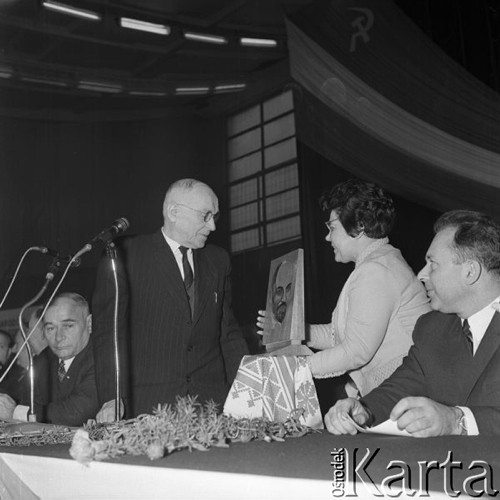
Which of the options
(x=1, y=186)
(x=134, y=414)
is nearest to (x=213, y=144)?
(x=1, y=186)

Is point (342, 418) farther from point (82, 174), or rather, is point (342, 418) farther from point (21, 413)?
point (82, 174)

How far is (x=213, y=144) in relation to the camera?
398cm

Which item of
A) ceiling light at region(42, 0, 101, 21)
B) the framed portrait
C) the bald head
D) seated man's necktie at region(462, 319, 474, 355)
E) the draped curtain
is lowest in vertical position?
seated man's necktie at region(462, 319, 474, 355)

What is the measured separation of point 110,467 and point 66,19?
303cm

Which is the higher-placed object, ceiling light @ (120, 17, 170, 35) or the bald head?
ceiling light @ (120, 17, 170, 35)

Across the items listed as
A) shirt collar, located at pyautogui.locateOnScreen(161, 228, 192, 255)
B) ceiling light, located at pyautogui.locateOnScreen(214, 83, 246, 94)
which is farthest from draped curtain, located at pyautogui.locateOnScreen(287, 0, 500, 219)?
shirt collar, located at pyautogui.locateOnScreen(161, 228, 192, 255)

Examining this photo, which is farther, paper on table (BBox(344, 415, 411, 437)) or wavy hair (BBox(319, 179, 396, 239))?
wavy hair (BBox(319, 179, 396, 239))

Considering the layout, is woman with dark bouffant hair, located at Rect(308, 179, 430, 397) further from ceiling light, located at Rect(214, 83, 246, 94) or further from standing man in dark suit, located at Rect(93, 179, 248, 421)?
ceiling light, located at Rect(214, 83, 246, 94)

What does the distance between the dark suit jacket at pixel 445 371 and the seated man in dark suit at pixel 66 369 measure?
1.75m

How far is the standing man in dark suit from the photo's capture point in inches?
136

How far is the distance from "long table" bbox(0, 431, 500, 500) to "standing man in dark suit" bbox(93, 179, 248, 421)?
163cm

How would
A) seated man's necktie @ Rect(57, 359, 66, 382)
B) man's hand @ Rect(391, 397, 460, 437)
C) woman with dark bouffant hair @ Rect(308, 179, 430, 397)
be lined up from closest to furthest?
1. man's hand @ Rect(391, 397, 460, 437)
2. woman with dark bouffant hair @ Rect(308, 179, 430, 397)
3. seated man's necktie @ Rect(57, 359, 66, 382)

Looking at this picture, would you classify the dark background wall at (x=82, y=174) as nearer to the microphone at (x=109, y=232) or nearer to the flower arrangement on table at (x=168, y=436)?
the microphone at (x=109, y=232)

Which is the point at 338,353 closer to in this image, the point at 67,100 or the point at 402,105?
the point at 402,105
